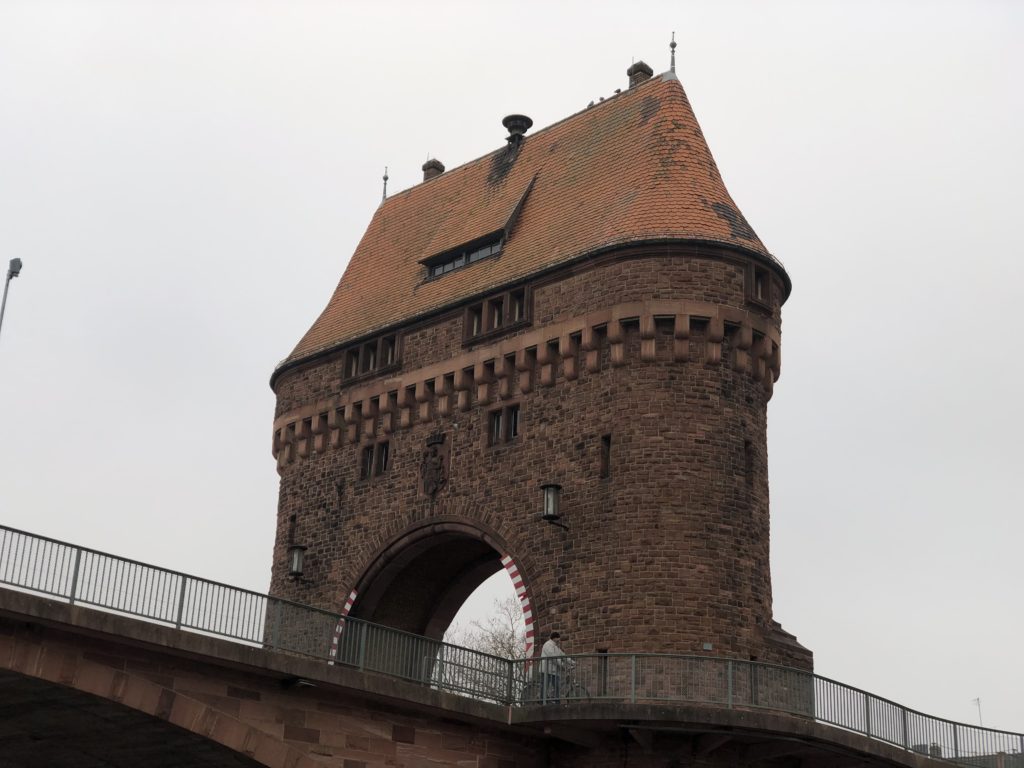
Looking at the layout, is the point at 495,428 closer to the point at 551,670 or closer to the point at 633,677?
the point at 551,670

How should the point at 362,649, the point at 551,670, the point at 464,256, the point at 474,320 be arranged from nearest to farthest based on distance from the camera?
the point at 362,649 < the point at 551,670 < the point at 474,320 < the point at 464,256

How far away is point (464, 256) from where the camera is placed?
1491 inches

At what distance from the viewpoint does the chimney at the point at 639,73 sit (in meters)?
38.4

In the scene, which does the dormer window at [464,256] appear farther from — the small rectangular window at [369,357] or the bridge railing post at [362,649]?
the bridge railing post at [362,649]

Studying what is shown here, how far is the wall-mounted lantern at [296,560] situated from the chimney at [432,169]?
39.6 feet

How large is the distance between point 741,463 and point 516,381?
5.31 meters

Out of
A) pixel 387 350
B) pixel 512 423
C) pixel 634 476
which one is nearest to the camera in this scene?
pixel 634 476

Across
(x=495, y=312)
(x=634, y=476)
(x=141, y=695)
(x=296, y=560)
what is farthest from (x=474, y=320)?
(x=141, y=695)

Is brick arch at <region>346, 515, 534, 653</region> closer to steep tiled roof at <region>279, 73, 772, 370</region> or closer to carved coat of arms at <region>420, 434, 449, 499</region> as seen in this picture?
carved coat of arms at <region>420, 434, 449, 499</region>

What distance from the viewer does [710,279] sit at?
3250 cm

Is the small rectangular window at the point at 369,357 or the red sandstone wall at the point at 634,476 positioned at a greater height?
the small rectangular window at the point at 369,357

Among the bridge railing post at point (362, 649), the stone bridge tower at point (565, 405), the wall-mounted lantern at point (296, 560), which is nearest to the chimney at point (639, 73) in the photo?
the stone bridge tower at point (565, 405)

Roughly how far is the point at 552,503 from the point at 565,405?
228 cm

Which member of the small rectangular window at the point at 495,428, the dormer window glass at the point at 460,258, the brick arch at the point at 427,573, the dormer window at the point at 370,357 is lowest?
the brick arch at the point at 427,573
